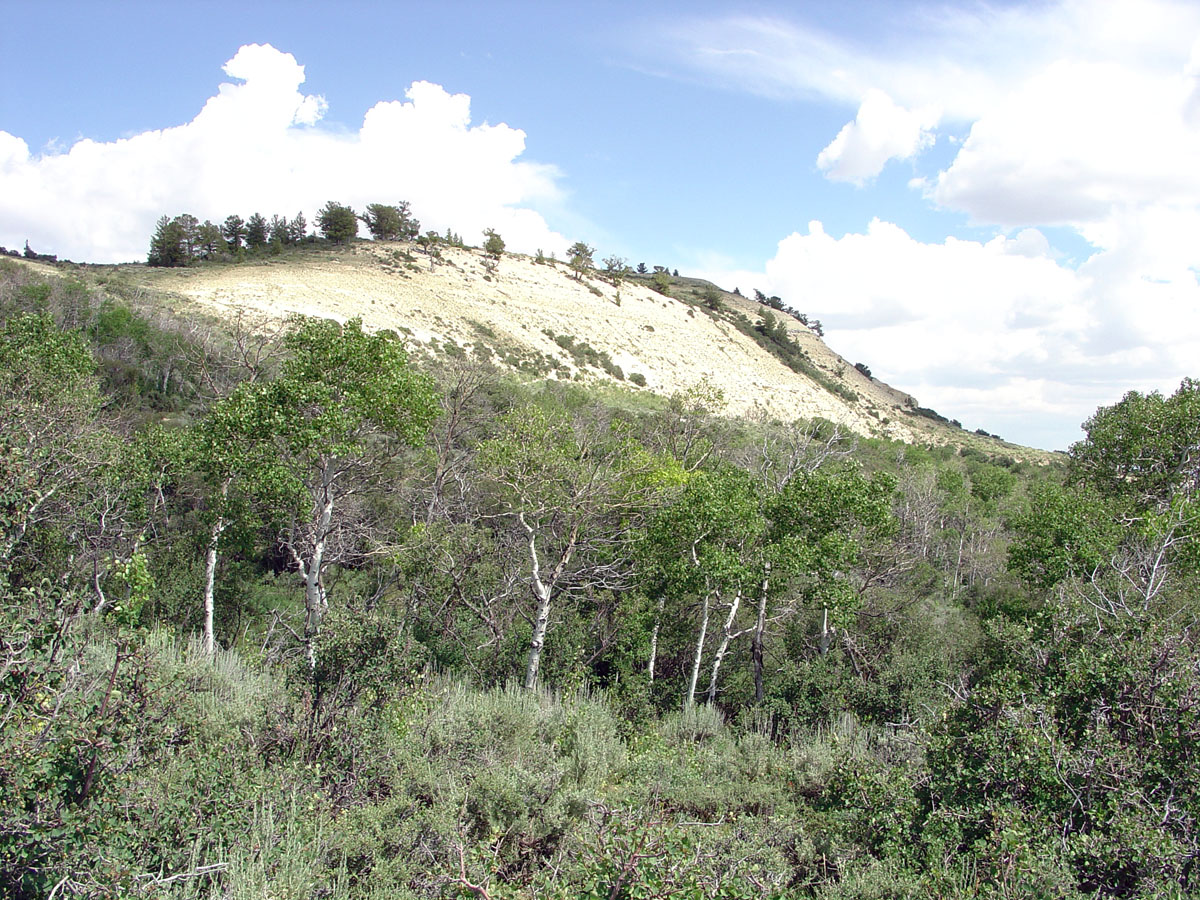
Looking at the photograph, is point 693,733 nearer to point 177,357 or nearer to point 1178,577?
point 1178,577

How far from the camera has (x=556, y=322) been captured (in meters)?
62.4

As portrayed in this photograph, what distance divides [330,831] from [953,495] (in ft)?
111

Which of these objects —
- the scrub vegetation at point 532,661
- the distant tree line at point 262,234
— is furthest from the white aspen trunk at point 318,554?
the distant tree line at point 262,234

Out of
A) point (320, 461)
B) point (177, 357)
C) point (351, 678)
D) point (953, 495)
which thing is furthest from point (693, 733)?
point (953, 495)

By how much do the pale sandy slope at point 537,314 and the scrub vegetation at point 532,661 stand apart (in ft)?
59.4

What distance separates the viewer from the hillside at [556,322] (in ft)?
152

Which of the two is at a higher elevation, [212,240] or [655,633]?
[212,240]

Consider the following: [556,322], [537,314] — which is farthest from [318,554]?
[537,314]

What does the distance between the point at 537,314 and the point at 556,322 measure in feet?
6.06

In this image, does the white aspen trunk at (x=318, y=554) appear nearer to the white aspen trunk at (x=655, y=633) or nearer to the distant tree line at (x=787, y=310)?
the white aspen trunk at (x=655, y=633)

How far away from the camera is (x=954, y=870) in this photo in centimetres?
630

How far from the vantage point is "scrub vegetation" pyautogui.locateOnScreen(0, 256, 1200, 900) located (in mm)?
5691

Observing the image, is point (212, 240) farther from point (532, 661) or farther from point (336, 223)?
point (532, 661)

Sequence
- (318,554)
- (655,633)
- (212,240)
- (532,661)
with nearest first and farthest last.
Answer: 1. (318,554)
2. (532,661)
3. (655,633)
4. (212,240)
